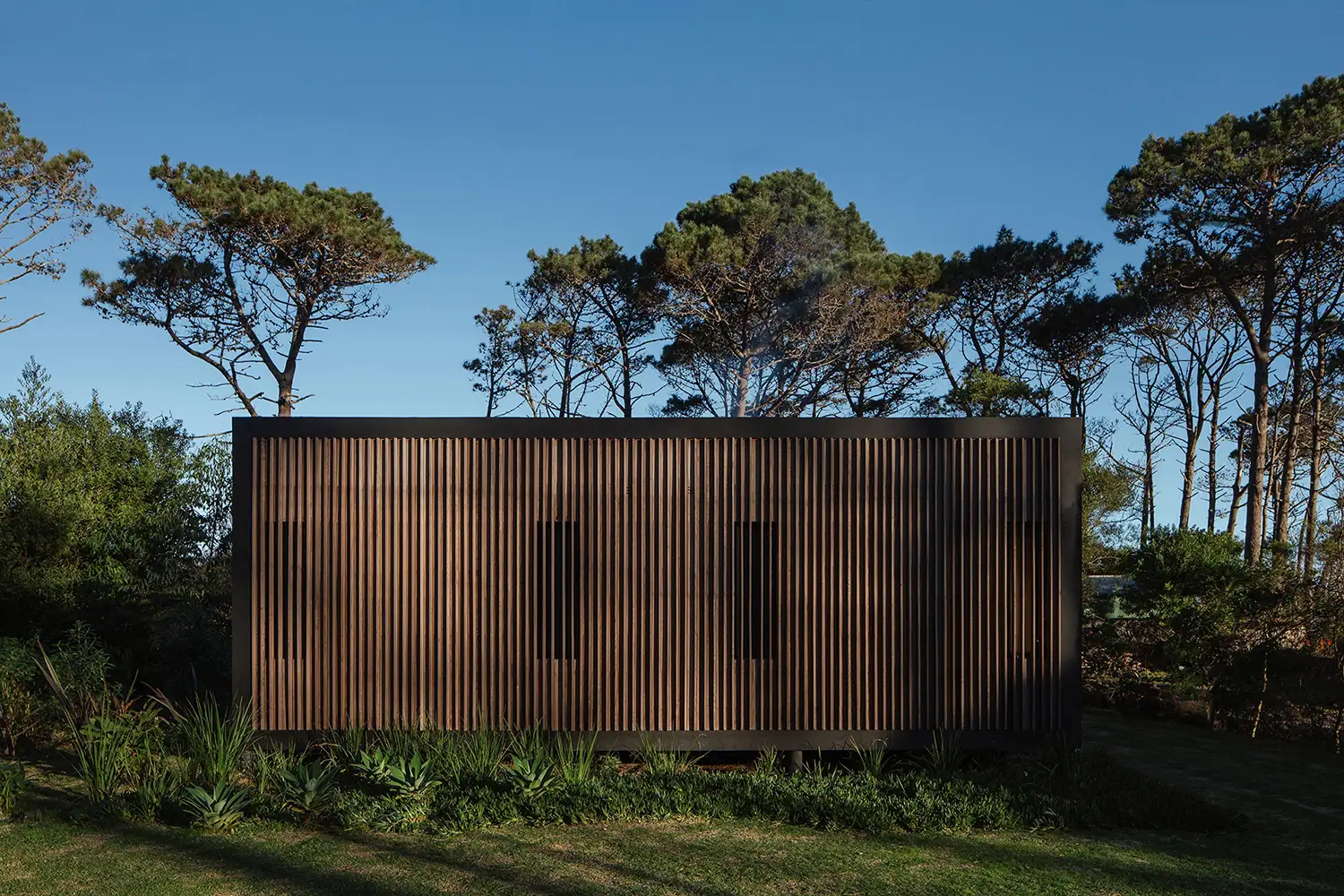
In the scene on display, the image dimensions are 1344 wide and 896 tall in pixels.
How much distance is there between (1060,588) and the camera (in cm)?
732

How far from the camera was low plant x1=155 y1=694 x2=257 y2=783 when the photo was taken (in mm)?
6195

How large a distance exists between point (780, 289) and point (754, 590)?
44.1 ft

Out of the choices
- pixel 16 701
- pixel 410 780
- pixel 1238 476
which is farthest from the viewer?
pixel 1238 476

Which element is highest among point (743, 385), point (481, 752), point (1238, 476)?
point (743, 385)

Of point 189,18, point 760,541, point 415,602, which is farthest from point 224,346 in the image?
point 760,541

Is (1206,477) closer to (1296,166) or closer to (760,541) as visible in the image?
(1296,166)

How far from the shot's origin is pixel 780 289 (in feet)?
65.6

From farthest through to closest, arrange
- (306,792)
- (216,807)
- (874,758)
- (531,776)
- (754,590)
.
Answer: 1. (754,590)
2. (874,758)
3. (531,776)
4. (306,792)
5. (216,807)

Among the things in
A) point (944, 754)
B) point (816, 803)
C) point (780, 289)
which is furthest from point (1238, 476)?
point (816, 803)

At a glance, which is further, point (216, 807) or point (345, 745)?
point (345, 745)

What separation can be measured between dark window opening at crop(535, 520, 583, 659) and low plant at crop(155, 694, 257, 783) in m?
2.10

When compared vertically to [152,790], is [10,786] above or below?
below

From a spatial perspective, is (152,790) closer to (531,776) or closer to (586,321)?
(531,776)

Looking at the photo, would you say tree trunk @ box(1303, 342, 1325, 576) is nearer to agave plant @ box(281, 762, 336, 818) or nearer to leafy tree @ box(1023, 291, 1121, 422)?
leafy tree @ box(1023, 291, 1121, 422)
